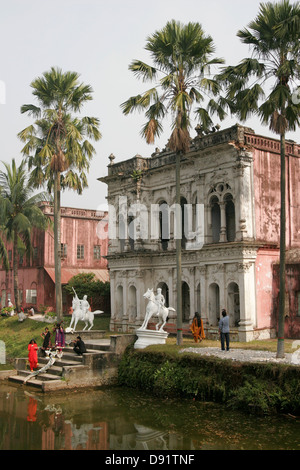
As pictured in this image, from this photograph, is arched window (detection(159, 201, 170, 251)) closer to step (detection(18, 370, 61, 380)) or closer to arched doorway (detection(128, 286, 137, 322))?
arched doorway (detection(128, 286, 137, 322))

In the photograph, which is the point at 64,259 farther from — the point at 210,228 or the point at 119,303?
Result: the point at 210,228

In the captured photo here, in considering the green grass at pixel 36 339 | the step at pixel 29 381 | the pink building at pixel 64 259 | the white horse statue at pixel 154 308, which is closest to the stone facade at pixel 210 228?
the green grass at pixel 36 339

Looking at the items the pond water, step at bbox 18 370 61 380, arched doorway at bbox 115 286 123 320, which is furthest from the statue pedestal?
arched doorway at bbox 115 286 123 320

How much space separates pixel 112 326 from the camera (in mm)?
27984

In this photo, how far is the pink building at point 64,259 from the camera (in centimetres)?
3747

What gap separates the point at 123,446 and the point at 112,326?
16884mm

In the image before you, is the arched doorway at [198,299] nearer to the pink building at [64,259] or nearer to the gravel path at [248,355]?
the gravel path at [248,355]

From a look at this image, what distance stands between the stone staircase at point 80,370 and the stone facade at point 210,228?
535cm

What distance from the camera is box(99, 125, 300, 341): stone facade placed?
21.6 meters

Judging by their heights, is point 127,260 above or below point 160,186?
below

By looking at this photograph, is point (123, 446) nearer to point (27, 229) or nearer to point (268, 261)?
point (268, 261)

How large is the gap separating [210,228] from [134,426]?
40.8 feet

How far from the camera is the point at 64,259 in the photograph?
3900cm

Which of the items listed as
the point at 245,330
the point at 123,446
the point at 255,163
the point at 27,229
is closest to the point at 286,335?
the point at 245,330
